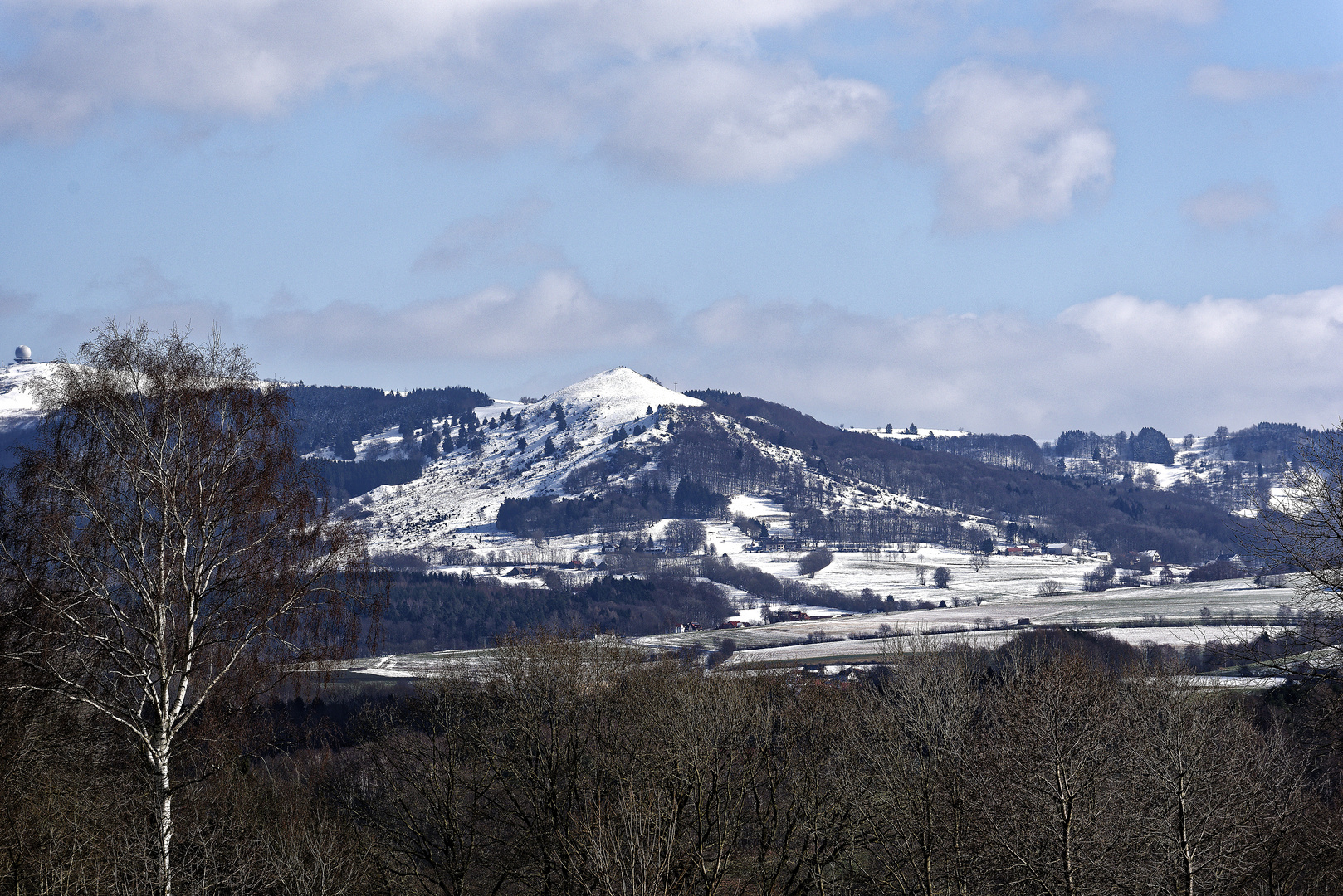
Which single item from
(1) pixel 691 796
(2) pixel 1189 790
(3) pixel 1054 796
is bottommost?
(1) pixel 691 796

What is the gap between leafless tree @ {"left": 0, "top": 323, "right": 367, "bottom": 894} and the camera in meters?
34.3

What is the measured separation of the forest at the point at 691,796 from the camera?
36.3 meters

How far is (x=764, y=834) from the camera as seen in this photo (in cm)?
4994

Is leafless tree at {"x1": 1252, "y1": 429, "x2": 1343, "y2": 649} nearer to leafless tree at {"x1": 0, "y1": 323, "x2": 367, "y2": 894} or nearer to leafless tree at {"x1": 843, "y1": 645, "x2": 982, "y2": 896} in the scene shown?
leafless tree at {"x1": 843, "y1": 645, "x2": 982, "y2": 896}

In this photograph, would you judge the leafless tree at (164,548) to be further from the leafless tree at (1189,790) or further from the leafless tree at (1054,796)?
the leafless tree at (1189,790)

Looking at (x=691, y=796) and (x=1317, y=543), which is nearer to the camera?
(x=1317, y=543)

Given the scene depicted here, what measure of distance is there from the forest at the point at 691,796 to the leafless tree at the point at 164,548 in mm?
1796

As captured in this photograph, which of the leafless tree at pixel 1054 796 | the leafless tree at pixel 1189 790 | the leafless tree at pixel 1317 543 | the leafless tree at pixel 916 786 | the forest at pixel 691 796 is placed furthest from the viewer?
the leafless tree at pixel 916 786

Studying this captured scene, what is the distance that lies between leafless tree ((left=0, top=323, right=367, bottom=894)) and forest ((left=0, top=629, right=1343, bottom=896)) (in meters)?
1.80

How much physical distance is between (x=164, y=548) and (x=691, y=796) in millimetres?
23714

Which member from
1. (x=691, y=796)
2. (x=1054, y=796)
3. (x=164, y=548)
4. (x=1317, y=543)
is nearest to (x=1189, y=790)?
(x=1054, y=796)

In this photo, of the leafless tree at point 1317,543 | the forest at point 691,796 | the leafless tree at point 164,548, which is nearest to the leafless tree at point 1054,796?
the forest at point 691,796

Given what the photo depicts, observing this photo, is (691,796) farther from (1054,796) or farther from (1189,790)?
(1189,790)

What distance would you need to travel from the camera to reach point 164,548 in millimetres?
35719
